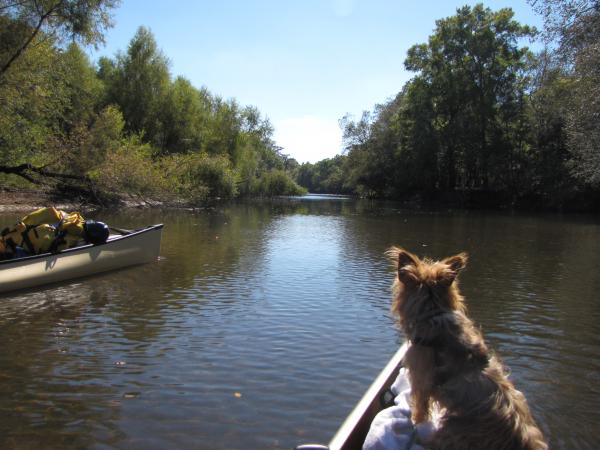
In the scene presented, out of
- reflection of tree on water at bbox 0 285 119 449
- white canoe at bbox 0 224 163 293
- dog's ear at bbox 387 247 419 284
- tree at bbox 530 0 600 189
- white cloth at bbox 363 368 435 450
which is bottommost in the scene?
reflection of tree on water at bbox 0 285 119 449

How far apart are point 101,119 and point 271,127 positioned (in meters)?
36.8

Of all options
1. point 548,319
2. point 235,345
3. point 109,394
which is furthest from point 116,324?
point 548,319

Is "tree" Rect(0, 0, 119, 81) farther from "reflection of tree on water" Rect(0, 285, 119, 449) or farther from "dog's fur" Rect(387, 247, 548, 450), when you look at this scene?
"dog's fur" Rect(387, 247, 548, 450)

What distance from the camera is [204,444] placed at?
405cm

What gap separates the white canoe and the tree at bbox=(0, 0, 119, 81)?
33.7 ft

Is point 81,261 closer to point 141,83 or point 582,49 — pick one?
point 582,49

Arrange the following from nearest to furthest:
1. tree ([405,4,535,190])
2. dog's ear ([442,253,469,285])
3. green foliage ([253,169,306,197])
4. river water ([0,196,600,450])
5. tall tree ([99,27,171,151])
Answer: dog's ear ([442,253,469,285]) < river water ([0,196,600,450]) < tall tree ([99,27,171,151]) < tree ([405,4,535,190]) < green foliage ([253,169,306,197])

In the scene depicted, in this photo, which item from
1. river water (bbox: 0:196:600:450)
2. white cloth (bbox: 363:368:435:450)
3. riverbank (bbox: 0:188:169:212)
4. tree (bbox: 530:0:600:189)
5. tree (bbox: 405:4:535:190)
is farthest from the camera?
tree (bbox: 405:4:535:190)

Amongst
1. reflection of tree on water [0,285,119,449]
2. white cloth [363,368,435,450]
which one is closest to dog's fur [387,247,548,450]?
white cloth [363,368,435,450]

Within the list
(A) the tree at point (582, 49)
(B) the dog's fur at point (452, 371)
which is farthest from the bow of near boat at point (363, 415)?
(A) the tree at point (582, 49)

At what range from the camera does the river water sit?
4.38m

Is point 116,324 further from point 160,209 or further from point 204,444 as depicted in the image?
point 160,209

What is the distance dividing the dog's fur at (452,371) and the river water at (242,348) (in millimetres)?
1810

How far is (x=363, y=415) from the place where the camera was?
2.89m
